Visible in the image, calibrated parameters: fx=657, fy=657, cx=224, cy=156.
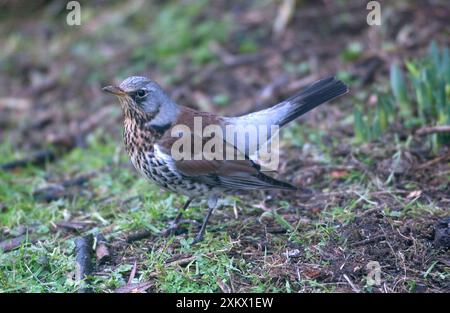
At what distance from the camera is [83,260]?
523cm

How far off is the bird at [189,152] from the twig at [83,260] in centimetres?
75

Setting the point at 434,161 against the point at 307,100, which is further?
the point at 434,161

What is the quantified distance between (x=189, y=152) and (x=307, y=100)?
131cm

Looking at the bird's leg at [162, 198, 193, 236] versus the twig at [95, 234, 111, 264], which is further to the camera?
the bird's leg at [162, 198, 193, 236]

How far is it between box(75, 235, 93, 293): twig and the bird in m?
0.75

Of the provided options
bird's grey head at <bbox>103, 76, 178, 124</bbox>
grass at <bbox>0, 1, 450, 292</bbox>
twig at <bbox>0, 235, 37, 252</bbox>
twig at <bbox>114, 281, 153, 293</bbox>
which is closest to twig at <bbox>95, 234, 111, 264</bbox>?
grass at <bbox>0, 1, 450, 292</bbox>

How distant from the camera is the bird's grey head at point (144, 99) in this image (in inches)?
231

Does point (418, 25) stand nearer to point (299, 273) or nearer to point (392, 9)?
point (392, 9)

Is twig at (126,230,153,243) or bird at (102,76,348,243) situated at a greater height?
bird at (102,76,348,243)

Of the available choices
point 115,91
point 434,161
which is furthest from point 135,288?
point 434,161

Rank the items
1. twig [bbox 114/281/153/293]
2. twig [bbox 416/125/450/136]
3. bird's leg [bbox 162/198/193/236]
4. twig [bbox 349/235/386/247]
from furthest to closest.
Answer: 1. twig [bbox 416/125/450/136]
2. bird's leg [bbox 162/198/193/236]
3. twig [bbox 349/235/386/247]
4. twig [bbox 114/281/153/293]

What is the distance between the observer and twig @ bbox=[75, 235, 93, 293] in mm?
4937

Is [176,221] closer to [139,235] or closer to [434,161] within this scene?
[139,235]

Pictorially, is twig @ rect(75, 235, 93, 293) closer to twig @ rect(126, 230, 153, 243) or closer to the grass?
the grass
